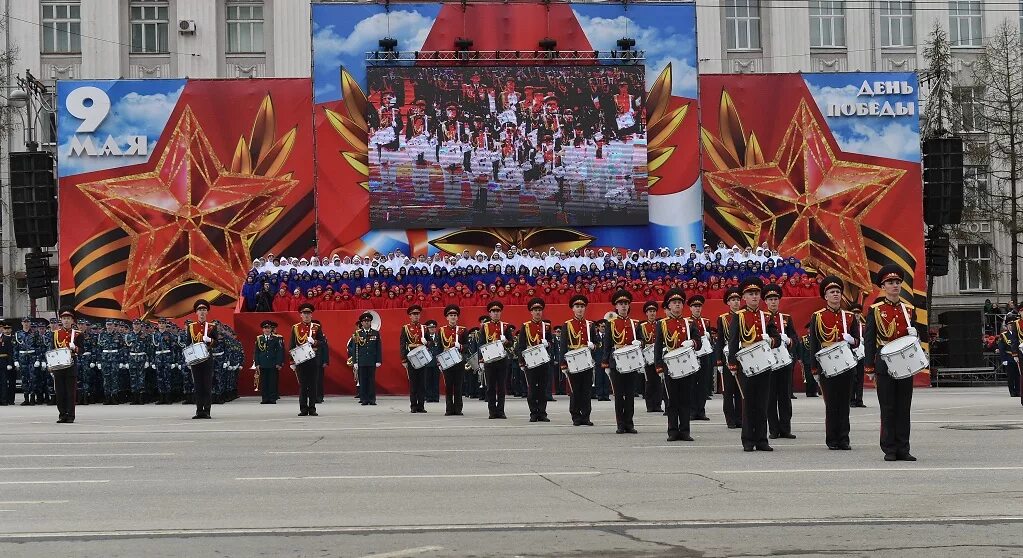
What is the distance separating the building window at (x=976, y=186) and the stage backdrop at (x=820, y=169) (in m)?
7.58

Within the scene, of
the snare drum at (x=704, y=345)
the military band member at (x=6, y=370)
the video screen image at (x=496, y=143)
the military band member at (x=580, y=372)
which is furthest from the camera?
the video screen image at (x=496, y=143)

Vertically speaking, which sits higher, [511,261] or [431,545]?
[511,261]

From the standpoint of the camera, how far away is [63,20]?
51.9m

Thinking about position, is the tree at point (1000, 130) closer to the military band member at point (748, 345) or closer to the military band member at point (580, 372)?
the military band member at point (580, 372)

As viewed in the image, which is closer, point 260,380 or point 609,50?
point 260,380

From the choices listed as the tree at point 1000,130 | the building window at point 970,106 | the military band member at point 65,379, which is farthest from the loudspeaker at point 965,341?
the military band member at point 65,379

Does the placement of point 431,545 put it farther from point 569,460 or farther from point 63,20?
point 63,20

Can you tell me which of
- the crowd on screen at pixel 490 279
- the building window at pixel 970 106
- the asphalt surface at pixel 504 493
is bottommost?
the asphalt surface at pixel 504 493

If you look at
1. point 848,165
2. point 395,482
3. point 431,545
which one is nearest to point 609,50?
point 848,165

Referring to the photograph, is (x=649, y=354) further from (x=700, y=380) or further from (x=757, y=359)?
(x=757, y=359)

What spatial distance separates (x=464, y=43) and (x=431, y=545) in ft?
99.9

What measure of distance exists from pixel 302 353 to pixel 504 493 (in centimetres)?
1425

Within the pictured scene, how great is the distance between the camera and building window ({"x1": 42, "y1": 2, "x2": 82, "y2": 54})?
5191 cm

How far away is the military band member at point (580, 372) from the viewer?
20.3 m
